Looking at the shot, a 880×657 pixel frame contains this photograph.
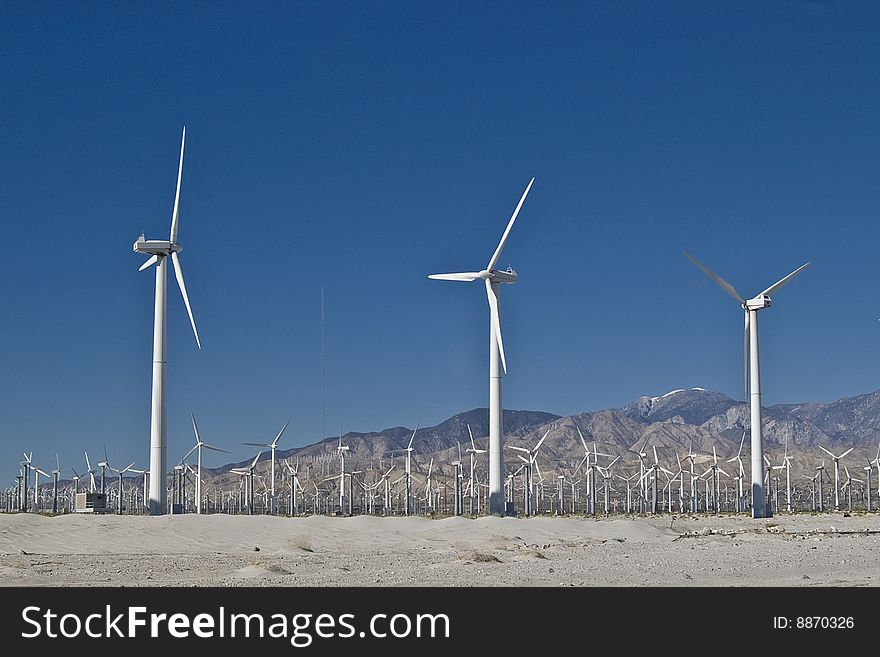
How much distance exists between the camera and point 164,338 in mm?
62781

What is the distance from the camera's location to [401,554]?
130 ft

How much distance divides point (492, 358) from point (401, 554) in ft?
110

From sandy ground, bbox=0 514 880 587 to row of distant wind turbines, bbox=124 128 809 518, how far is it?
12.6 metres

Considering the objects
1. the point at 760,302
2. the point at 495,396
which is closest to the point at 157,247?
the point at 495,396

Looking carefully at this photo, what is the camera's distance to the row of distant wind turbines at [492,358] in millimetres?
61656

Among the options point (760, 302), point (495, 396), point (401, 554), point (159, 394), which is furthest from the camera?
point (760, 302)

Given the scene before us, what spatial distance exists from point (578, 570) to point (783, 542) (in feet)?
45.4

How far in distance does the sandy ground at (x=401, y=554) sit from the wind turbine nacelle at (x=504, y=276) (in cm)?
2386

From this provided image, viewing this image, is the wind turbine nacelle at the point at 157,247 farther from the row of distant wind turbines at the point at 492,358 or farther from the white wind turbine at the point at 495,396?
the white wind turbine at the point at 495,396

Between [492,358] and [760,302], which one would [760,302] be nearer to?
[760,302]

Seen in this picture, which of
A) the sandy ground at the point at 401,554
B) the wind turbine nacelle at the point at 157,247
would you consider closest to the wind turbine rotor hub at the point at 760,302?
the sandy ground at the point at 401,554
